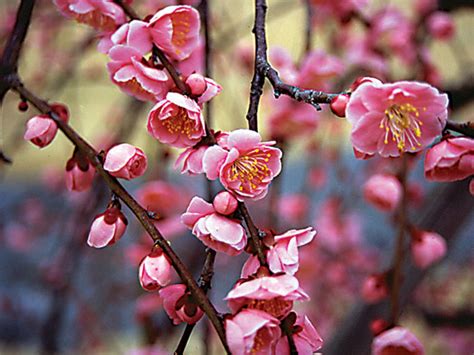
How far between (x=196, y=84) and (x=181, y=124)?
28 mm

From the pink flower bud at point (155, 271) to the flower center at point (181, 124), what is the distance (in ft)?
0.27

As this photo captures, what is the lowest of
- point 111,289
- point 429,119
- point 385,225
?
point 385,225

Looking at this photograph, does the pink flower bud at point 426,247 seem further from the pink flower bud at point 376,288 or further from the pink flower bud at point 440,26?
the pink flower bud at point 440,26

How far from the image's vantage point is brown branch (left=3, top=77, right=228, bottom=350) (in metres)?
0.34

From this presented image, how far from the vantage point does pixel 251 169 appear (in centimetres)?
38

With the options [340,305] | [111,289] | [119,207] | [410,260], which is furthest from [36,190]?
[119,207]

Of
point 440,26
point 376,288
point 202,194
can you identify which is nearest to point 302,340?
point 376,288

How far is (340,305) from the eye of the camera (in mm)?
1686

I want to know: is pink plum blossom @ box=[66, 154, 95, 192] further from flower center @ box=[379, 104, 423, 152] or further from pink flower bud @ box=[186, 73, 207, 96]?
flower center @ box=[379, 104, 423, 152]

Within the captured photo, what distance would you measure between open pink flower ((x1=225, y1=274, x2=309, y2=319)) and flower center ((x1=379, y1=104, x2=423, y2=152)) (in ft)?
0.41

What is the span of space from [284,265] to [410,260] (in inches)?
25.1

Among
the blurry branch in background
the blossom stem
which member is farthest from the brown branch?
the blossom stem

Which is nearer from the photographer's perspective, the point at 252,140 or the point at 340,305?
the point at 252,140

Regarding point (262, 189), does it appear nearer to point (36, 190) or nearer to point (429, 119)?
point (429, 119)
